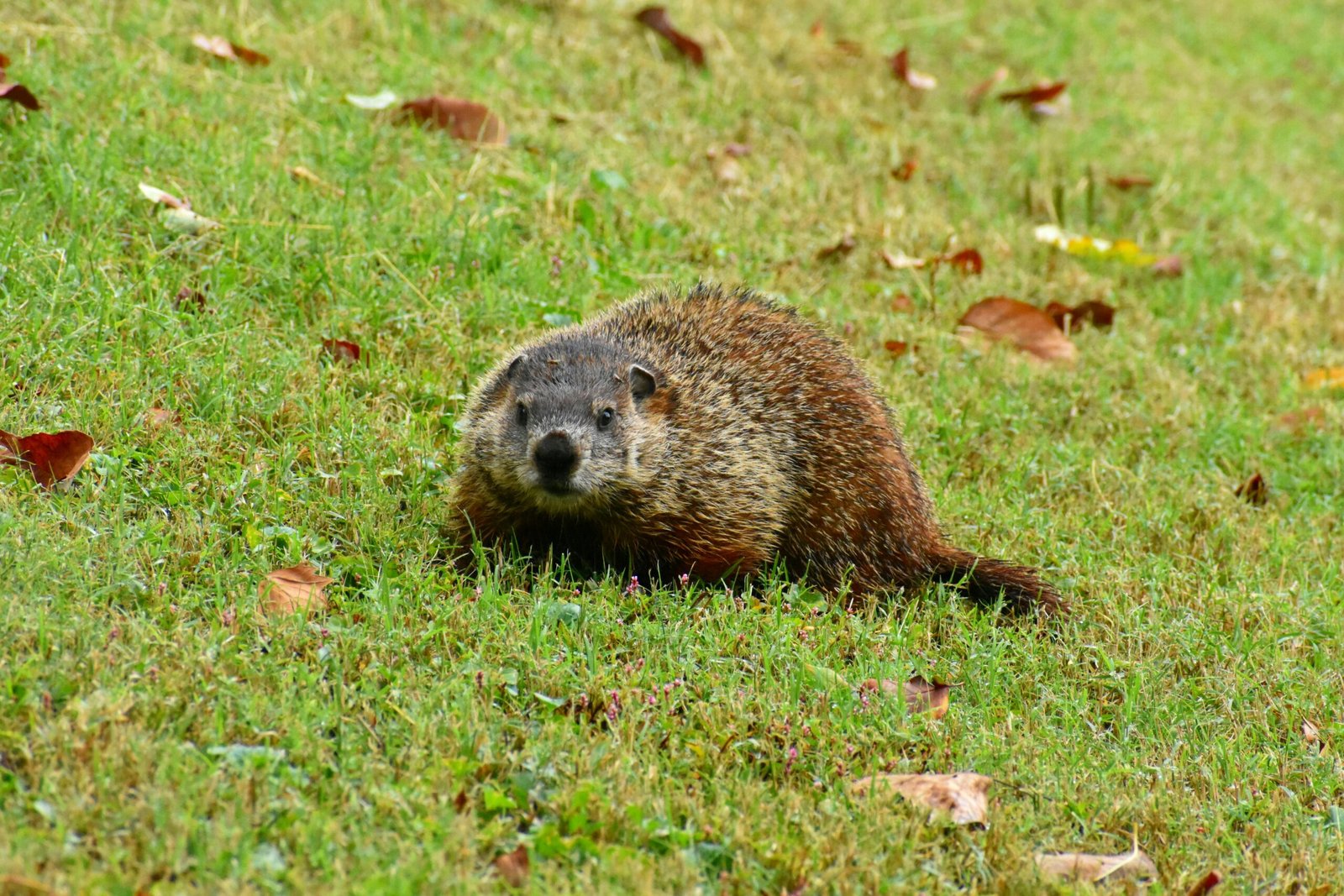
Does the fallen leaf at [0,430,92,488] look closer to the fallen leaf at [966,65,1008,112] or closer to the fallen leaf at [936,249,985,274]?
the fallen leaf at [936,249,985,274]

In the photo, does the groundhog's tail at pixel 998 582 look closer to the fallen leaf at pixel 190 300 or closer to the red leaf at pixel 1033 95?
the fallen leaf at pixel 190 300

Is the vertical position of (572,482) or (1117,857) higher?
(572,482)

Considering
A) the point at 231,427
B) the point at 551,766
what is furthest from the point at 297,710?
the point at 231,427

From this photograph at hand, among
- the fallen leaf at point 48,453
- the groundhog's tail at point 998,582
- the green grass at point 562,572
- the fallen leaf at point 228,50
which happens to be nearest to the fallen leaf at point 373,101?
the green grass at point 562,572

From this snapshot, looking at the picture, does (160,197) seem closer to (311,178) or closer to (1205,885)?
(311,178)

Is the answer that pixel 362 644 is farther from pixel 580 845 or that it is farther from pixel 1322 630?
pixel 1322 630

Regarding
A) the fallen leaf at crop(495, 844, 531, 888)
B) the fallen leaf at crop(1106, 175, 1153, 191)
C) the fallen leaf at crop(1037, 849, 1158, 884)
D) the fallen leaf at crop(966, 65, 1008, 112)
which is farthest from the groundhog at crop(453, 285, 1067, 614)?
the fallen leaf at crop(966, 65, 1008, 112)

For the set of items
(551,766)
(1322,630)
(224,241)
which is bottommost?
(1322,630)

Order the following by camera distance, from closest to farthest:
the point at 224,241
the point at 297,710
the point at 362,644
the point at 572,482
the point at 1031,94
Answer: the point at 297,710 → the point at 362,644 → the point at 572,482 → the point at 224,241 → the point at 1031,94

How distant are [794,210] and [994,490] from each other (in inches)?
102

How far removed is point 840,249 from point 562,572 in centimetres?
356

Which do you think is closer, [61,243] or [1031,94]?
[61,243]

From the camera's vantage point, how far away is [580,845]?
342 centimetres

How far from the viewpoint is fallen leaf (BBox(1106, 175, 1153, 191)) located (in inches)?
359
